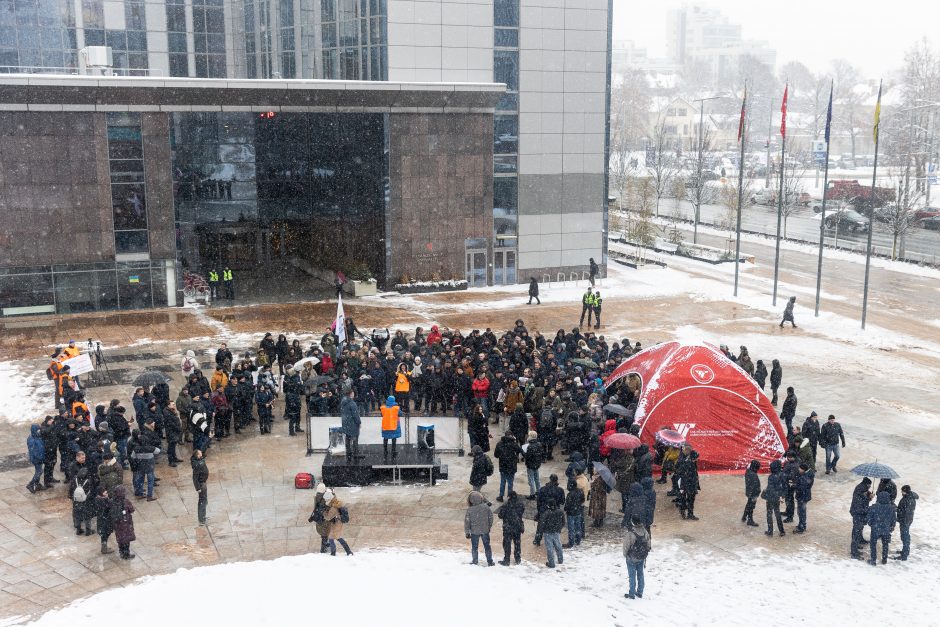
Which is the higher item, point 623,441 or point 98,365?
point 623,441

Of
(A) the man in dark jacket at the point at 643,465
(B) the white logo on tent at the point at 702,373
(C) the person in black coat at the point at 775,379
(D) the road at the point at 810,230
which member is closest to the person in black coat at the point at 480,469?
(A) the man in dark jacket at the point at 643,465

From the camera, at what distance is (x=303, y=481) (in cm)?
1856

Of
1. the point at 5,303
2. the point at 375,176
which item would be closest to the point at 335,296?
the point at 375,176

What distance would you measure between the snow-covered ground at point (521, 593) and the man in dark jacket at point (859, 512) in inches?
15.9

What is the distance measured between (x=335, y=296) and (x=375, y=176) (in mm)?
5890

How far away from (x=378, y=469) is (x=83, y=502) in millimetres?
5589

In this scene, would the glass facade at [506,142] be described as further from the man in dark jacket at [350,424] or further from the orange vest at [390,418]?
the man in dark jacket at [350,424]

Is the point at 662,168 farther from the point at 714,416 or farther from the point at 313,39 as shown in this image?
the point at 714,416

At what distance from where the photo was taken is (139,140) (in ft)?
123

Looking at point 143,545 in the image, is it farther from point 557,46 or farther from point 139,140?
point 557,46

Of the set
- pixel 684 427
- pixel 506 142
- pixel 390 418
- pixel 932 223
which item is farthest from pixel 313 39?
pixel 932 223

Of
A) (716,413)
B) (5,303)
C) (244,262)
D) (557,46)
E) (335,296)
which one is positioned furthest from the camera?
(244,262)

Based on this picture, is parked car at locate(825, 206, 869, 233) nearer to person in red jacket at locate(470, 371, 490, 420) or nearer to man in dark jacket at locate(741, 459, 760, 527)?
person in red jacket at locate(470, 371, 490, 420)

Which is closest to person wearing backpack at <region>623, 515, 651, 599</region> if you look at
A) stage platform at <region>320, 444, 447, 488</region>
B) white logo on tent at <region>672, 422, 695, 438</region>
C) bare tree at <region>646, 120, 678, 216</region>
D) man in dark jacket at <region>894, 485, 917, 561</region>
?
man in dark jacket at <region>894, 485, 917, 561</region>
